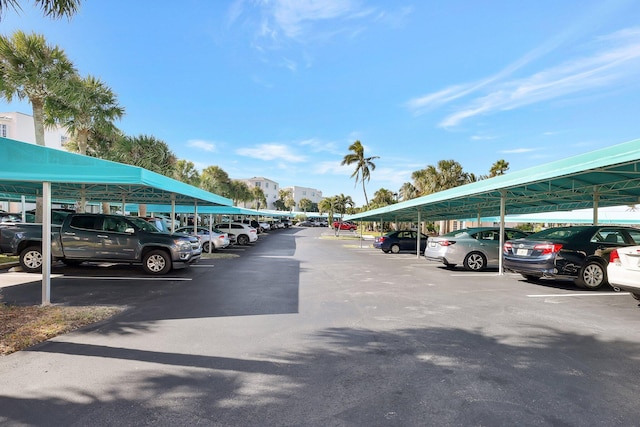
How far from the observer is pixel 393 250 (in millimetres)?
21750

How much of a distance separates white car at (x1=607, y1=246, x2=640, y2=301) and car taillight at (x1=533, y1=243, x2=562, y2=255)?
1912 millimetres

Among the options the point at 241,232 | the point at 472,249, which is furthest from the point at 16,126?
the point at 472,249

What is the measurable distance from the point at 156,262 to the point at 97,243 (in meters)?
1.70

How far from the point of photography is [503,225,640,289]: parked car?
28.0 ft

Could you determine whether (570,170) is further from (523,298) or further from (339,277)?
(339,277)

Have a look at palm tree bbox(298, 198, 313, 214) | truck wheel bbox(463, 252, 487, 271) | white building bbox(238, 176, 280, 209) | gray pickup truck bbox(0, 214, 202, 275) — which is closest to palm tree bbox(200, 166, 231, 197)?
gray pickup truck bbox(0, 214, 202, 275)

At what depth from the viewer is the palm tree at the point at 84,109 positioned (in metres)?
14.4

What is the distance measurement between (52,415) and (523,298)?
8248 mm

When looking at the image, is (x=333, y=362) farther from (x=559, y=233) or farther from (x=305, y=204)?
(x=305, y=204)

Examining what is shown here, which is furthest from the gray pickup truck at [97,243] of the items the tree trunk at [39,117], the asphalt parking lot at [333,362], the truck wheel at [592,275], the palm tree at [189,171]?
the palm tree at [189,171]

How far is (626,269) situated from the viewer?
625 cm

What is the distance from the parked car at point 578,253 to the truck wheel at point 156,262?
9908 mm

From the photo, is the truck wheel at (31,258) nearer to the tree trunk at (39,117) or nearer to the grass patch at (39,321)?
the grass patch at (39,321)

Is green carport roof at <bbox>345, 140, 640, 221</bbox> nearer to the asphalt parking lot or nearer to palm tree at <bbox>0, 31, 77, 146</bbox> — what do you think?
the asphalt parking lot
